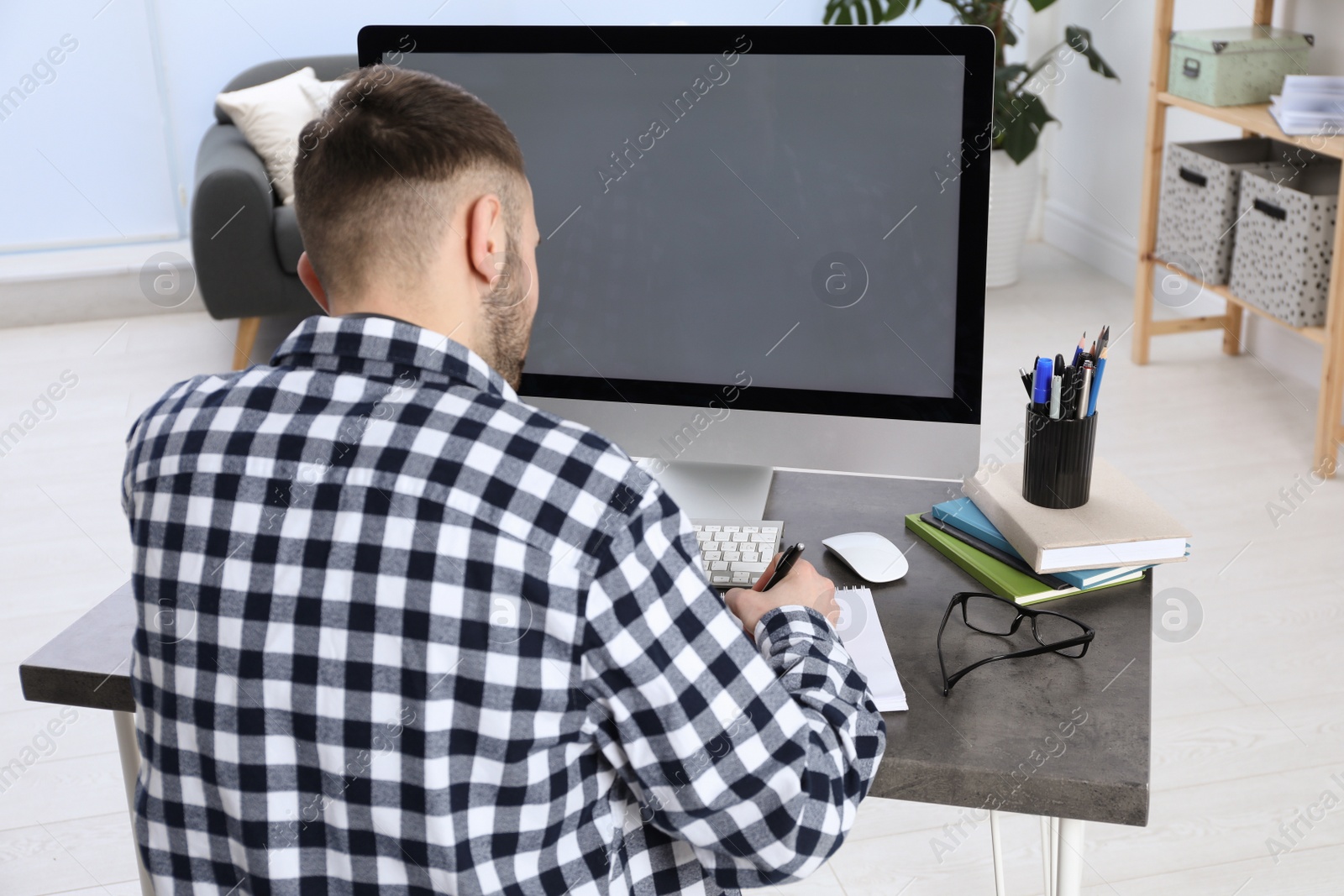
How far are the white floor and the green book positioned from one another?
2.30 ft

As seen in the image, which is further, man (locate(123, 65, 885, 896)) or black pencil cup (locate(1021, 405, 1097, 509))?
black pencil cup (locate(1021, 405, 1097, 509))

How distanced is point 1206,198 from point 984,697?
2.74 metres

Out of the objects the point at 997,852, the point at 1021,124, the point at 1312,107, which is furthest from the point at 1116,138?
the point at 997,852

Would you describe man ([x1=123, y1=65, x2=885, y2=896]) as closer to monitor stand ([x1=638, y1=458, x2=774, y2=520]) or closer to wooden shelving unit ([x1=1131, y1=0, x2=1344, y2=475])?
monitor stand ([x1=638, y1=458, x2=774, y2=520])

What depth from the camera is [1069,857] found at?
1041 millimetres

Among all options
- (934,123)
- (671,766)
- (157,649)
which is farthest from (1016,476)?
(157,649)

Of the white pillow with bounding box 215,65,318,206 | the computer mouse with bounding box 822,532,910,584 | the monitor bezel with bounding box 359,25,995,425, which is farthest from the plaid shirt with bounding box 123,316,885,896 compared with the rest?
the white pillow with bounding box 215,65,318,206

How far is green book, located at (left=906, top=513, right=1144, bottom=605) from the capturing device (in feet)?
3.65

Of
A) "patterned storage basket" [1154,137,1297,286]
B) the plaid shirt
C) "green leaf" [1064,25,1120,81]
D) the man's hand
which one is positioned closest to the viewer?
the plaid shirt

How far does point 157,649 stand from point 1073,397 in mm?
795

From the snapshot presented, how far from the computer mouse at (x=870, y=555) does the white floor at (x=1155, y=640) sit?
70 cm

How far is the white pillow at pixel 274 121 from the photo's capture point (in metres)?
3.60

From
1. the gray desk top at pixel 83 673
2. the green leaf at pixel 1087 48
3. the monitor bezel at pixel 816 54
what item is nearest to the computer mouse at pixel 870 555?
the monitor bezel at pixel 816 54

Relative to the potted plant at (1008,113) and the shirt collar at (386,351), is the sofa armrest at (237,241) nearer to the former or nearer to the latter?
the potted plant at (1008,113)
